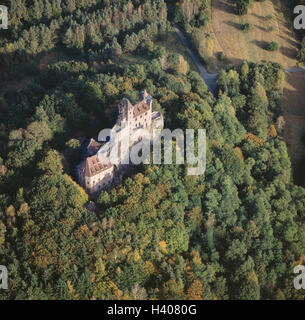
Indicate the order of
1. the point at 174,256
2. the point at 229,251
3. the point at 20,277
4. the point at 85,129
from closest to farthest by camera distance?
the point at 20,277
the point at 174,256
the point at 229,251
the point at 85,129

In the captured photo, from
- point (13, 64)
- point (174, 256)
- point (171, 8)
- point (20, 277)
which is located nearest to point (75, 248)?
point (20, 277)

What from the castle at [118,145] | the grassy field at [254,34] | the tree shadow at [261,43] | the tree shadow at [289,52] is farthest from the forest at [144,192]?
the tree shadow at [289,52]

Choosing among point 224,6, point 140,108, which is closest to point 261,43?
point 224,6

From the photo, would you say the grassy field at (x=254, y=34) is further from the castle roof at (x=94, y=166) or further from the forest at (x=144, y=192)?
the castle roof at (x=94, y=166)

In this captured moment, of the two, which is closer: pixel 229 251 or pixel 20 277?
pixel 20 277

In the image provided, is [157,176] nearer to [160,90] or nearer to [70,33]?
[160,90]

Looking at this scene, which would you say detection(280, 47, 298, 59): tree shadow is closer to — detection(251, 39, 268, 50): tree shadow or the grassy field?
the grassy field
